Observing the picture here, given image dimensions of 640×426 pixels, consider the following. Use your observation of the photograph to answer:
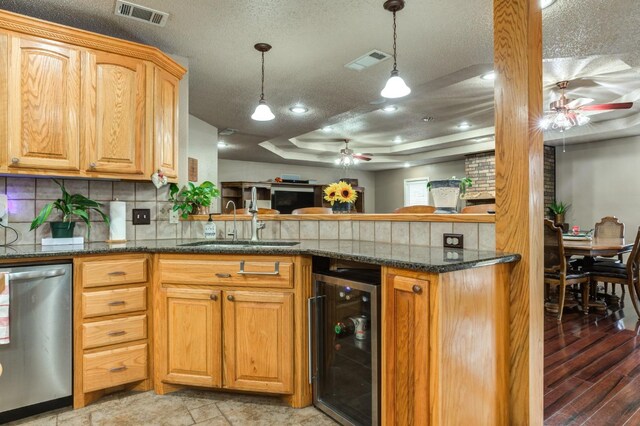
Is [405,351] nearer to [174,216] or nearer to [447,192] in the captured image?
[447,192]

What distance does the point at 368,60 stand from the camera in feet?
10.1

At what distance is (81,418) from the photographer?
1.89 m

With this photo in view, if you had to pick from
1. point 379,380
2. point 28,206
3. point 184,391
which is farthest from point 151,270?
point 379,380

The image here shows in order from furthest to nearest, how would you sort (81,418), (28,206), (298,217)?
(298,217), (28,206), (81,418)

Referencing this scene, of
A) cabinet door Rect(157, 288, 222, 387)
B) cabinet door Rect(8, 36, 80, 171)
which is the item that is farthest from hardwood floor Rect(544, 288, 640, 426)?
cabinet door Rect(8, 36, 80, 171)

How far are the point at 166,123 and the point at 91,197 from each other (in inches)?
29.2

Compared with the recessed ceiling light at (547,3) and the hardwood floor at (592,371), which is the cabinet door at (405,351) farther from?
the recessed ceiling light at (547,3)

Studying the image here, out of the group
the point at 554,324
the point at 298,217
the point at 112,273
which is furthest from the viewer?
the point at 554,324

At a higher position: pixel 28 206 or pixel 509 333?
pixel 28 206

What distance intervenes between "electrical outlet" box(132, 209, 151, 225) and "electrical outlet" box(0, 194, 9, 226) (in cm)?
71

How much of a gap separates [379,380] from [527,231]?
935 mm

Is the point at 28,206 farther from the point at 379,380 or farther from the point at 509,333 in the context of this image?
the point at 509,333

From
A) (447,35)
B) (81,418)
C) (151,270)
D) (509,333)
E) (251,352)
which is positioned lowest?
(81,418)

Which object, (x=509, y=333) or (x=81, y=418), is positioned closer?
(x=509, y=333)
